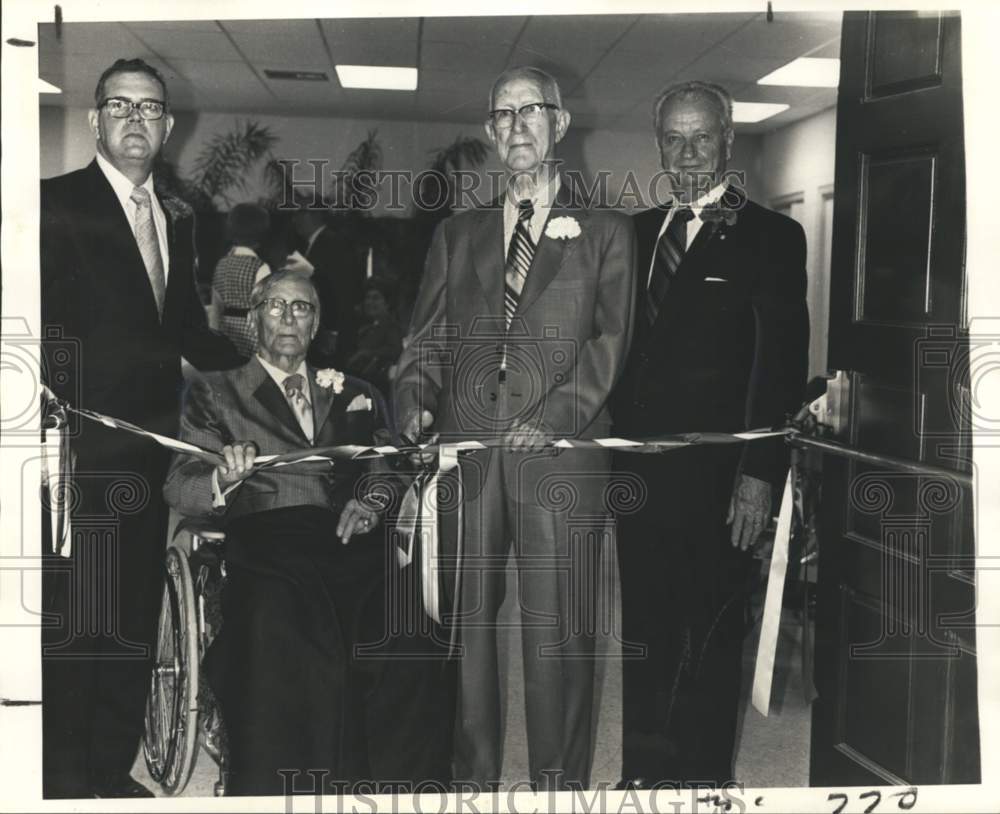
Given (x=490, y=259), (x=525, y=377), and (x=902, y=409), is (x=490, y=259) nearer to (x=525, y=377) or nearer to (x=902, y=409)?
(x=525, y=377)

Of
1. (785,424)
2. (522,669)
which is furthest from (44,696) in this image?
(785,424)

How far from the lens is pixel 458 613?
334 centimetres

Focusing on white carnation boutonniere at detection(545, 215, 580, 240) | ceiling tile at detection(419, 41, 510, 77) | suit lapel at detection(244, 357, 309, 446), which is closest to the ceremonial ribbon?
suit lapel at detection(244, 357, 309, 446)

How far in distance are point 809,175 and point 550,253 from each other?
0.76 metres

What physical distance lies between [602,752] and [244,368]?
150 centimetres

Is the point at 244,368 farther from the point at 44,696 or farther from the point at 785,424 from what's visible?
the point at 785,424

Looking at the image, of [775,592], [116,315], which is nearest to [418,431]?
[116,315]

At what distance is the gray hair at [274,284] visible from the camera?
3.27 meters

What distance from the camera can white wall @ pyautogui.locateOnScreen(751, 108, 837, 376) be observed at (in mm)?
3309

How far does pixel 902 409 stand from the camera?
332 cm

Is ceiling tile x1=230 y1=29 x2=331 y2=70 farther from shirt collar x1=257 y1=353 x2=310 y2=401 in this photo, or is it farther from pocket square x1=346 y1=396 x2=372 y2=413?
pocket square x1=346 y1=396 x2=372 y2=413

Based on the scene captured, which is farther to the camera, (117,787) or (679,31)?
(117,787)

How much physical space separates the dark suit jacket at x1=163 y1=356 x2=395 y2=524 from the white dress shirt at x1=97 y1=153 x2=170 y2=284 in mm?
411

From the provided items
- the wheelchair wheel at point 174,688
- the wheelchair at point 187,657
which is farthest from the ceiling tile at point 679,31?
the wheelchair wheel at point 174,688
